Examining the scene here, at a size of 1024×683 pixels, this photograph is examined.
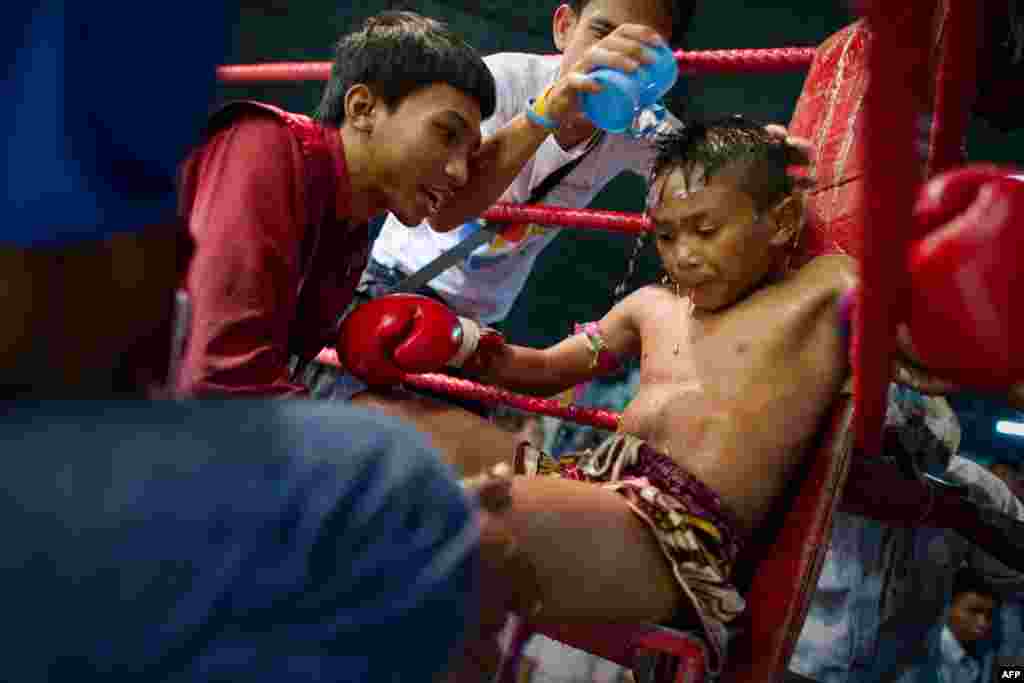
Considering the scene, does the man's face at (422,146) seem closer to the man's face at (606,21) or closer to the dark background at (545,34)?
the man's face at (606,21)

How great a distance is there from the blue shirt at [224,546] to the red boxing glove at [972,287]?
12.3 inches

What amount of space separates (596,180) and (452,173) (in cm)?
66

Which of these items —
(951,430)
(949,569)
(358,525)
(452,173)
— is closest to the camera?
(358,525)

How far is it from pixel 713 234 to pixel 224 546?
0.96m

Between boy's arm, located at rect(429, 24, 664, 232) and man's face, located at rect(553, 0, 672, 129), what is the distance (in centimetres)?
29

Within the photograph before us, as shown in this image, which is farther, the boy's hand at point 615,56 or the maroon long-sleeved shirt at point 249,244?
the boy's hand at point 615,56

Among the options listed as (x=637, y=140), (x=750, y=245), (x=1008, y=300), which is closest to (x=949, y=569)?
(x=750, y=245)

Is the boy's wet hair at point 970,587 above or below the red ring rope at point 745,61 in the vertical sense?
below

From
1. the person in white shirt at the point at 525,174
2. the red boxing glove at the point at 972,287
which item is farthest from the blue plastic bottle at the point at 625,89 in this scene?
the red boxing glove at the point at 972,287

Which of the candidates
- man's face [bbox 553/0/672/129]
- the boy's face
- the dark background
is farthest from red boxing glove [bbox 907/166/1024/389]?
the dark background

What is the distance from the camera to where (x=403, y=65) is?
4.29ft

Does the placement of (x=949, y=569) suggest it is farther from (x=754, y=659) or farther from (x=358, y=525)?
(x=358, y=525)

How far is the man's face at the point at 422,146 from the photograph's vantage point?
50.3 inches

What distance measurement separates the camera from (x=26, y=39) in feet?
1.56
